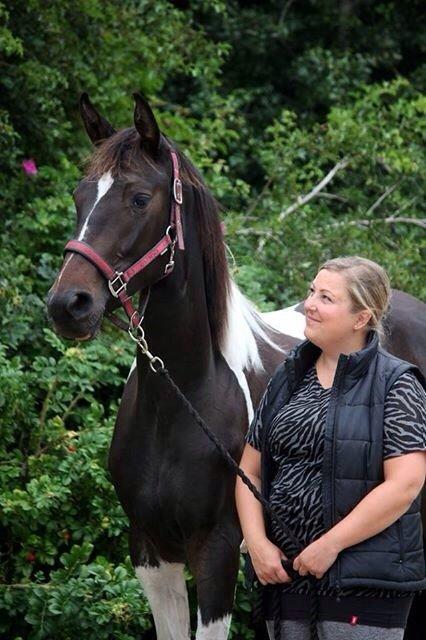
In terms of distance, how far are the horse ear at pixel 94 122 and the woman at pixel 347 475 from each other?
3.53 ft

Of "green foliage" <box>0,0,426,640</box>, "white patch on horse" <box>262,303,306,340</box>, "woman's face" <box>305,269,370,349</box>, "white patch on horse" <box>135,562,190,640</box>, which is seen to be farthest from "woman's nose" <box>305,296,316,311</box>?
"green foliage" <box>0,0,426,640</box>

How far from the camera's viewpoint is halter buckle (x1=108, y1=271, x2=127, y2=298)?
335cm

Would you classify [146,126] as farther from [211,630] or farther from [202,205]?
[211,630]

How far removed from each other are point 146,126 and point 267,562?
1.37 m

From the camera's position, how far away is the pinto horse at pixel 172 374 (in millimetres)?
3457

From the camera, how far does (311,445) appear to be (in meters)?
2.96

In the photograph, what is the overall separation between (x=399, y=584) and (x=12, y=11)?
16.7ft

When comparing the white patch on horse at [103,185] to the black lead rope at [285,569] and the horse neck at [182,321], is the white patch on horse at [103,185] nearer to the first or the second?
the horse neck at [182,321]

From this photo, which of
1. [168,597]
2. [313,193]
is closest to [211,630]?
[168,597]

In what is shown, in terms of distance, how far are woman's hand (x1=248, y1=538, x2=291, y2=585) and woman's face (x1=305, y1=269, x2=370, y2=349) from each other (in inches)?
21.5

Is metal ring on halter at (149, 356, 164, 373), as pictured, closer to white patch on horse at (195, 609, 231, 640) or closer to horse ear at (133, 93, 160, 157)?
horse ear at (133, 93, 160, 157)

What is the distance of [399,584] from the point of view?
9.39ft

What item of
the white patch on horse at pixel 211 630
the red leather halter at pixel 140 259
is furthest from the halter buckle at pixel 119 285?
the white patch on horse at pixel 211 630

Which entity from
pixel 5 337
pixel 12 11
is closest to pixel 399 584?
pixel 5 337
